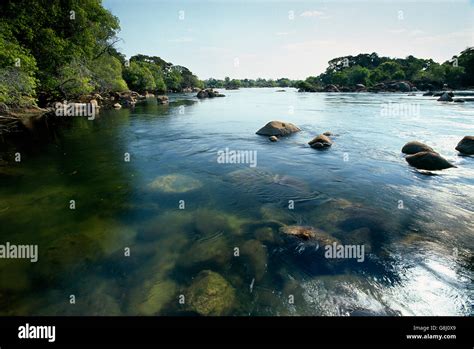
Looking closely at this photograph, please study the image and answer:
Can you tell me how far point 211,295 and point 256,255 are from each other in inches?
64.5

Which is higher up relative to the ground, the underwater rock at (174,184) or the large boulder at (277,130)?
the large boulder at (277,130)

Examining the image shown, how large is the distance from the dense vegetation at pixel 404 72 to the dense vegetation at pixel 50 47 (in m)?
76.2

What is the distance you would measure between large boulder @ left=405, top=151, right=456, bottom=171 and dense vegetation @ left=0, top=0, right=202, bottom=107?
76.8 feet

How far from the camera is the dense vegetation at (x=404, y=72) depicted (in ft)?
264

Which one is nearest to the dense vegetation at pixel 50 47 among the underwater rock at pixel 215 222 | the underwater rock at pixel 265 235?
the underwater rock at pixel 215 222

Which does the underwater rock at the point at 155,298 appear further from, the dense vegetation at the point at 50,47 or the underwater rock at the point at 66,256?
the dense vegetation at the point at 50,47

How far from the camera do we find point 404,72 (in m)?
102

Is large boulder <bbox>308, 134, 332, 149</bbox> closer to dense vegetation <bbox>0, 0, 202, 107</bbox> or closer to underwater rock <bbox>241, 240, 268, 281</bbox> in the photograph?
underwater rock <bbox>241, 240, 268, 281</bbox>

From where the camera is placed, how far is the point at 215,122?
90.4 ft

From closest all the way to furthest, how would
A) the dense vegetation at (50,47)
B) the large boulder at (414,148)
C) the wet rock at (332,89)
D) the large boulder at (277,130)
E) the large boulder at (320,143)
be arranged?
the large boulder at (414,148)
the large boulder at (320,143)
the dense vegetation at (50,47)
the large boulder at (277,130)
the wet rock at (332,89)
